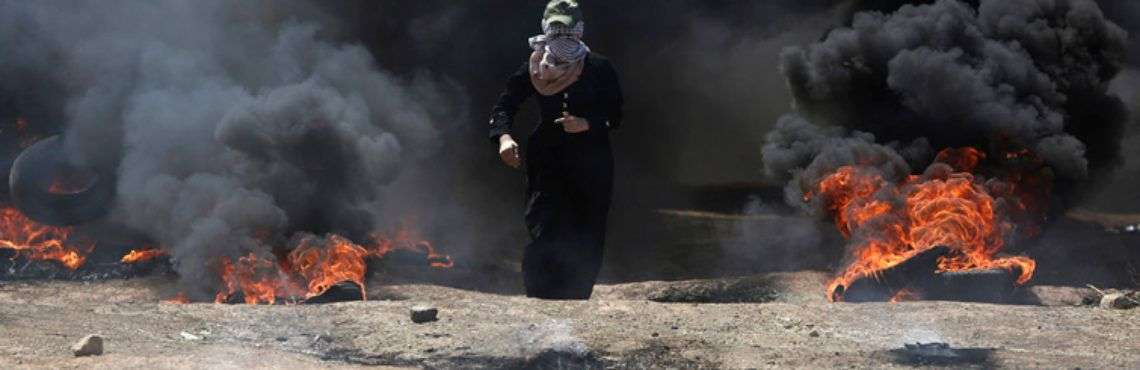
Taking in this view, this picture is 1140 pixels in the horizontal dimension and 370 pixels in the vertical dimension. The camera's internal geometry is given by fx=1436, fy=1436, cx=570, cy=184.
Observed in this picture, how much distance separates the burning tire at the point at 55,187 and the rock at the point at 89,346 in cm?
675

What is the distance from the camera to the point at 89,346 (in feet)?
18.4

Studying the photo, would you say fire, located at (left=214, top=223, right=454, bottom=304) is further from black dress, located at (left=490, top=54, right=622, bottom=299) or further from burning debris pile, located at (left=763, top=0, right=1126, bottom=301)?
burning debris pile, located at (left=763, top=0, right=1126, bottom=301)

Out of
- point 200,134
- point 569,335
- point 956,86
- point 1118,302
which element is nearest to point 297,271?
point 200,134

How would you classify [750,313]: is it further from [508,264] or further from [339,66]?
[339,66]

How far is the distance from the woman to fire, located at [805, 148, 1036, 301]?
10.6 ft

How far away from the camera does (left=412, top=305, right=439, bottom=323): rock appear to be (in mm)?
6535

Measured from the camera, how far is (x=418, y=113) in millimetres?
13617

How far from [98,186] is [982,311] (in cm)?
807

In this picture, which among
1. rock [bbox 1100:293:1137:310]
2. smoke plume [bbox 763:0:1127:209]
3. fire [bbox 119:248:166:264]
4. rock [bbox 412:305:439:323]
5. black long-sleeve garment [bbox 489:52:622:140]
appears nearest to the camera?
rock [bbox 412:305:439:323]

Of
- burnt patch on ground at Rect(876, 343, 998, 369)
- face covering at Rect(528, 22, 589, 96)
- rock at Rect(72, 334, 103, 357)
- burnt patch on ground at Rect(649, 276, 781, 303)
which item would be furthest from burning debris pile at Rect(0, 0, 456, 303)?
burnt patch on ground at Rect(876, 343, 998, 369)

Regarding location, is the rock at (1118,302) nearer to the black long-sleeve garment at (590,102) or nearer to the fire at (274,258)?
the black long-sleeve garment at (590,102)

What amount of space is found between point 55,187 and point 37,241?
1.74ft

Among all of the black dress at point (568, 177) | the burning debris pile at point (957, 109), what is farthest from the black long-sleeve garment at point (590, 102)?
the burning debris pile at point (957, 109)

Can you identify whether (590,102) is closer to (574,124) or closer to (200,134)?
(574,124)
